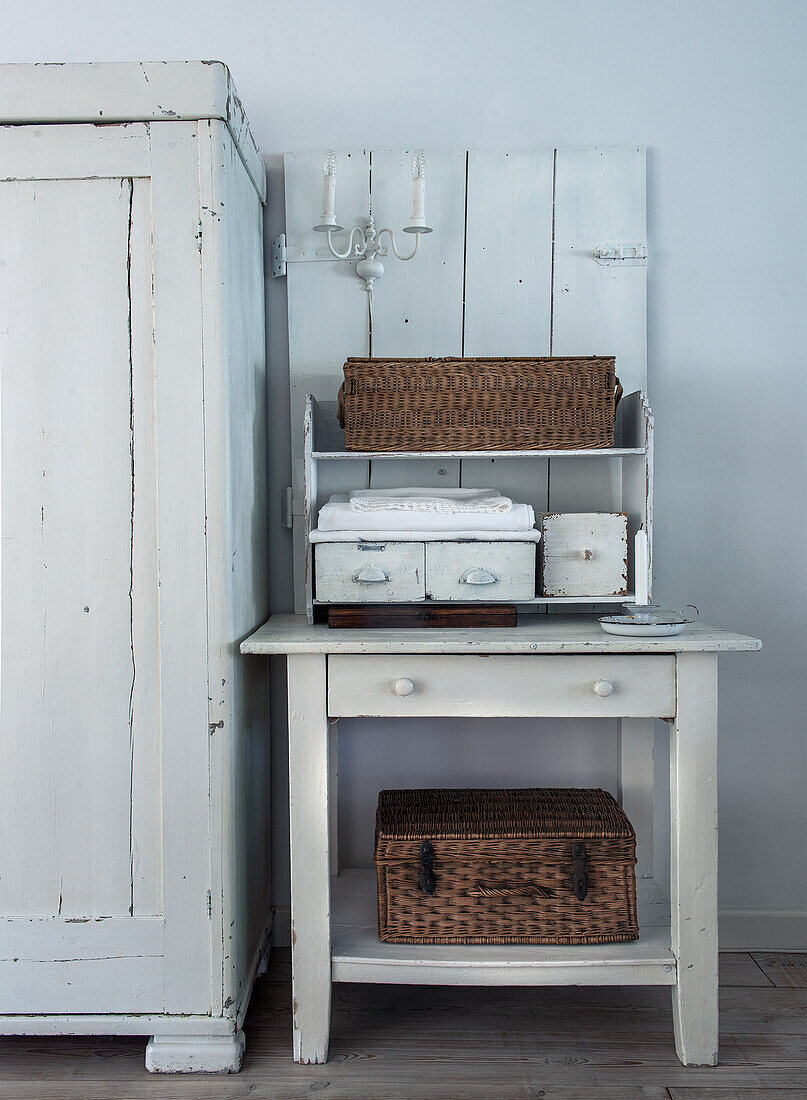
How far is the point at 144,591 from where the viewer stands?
159 cm

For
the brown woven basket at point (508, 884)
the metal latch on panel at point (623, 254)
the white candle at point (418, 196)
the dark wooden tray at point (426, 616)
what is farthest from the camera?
the metal latch on panel at point (623, 254)

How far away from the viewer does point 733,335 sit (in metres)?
2.11

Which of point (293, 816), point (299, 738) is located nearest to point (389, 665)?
point (299, 738)

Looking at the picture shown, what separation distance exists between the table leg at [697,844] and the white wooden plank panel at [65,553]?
108 centimetres

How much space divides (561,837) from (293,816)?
550mm

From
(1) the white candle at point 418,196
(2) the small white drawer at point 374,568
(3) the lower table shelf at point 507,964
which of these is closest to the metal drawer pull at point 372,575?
(2) the small white drawer at point 374,568

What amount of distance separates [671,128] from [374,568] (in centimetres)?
137

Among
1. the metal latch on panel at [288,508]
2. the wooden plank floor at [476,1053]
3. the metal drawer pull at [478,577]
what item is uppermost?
the metal latch on panel at [288,508]

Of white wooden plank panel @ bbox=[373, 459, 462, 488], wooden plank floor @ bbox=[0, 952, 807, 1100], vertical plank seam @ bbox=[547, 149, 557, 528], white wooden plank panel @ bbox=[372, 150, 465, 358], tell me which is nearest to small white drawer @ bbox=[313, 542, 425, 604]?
white wooden plank panel @ bbox=[373, 459, 462, 488]

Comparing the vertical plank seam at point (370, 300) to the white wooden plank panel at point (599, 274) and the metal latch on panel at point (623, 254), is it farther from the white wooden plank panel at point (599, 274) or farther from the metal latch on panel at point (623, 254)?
the metal latch on panel at point (623, 254)

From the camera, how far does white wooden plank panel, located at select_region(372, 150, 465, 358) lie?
2.07m

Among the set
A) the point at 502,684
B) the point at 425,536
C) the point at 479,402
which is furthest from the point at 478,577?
the point at 479,402

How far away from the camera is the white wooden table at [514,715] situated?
5.29ft

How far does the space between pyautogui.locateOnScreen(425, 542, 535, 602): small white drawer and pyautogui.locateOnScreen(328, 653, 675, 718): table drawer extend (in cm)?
19
